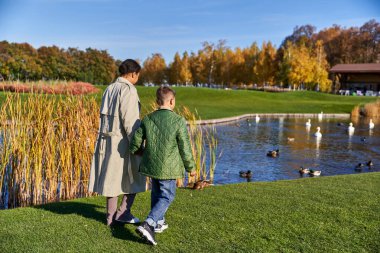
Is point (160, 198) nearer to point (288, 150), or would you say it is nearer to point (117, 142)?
point (117, 142)

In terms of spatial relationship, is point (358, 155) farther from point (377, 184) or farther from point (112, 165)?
point (112, 165)

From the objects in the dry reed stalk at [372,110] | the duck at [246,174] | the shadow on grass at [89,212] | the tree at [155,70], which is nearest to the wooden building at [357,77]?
the dry reed stalk at [372,110]

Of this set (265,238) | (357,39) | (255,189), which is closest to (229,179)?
(255,189)

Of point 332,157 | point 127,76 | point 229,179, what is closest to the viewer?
point 127,76

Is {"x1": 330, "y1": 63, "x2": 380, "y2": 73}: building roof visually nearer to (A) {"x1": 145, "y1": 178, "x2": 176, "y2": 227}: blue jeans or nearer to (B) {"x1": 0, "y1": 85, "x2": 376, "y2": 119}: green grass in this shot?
(B) {"x1": 0, "y1": 85, "x2": 376, "y2": 119}: green grass

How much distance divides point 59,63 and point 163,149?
61.9 metres

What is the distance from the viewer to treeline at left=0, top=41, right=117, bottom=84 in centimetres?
5084

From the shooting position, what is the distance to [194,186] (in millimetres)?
6703

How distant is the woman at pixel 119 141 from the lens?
4.31 m

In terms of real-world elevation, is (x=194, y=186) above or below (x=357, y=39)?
below

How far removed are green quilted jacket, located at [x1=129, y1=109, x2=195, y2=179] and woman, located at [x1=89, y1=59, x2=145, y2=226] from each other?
0.24 m

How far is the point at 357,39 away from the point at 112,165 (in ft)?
257

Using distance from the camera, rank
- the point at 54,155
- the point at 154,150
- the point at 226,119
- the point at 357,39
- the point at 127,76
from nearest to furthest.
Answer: the point at 154,150
the point at 127,76
the point at 54,155
the point at 226,119
the point at 357,39

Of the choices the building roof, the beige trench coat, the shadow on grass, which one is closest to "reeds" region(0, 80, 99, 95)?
the shadow on grass
